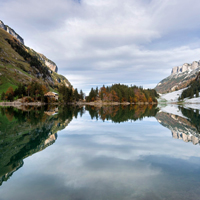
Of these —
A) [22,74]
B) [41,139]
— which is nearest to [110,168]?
[41,139]

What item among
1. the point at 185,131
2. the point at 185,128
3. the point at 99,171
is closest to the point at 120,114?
the point at 185,128

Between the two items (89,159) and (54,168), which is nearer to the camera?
(54,168)

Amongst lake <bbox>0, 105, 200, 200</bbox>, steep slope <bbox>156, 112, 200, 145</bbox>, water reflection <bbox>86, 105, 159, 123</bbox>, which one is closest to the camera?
lake <bbox>0, 105, 200, 200</bbox>

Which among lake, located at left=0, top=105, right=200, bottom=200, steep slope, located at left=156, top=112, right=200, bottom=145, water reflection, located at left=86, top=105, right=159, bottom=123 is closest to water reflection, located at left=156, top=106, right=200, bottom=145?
steep slope, located at left=156, top=112, right=200, bottom=145

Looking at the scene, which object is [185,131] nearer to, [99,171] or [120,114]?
[99,171]

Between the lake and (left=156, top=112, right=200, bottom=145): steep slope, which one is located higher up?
(left=156, top=112, right=200, bottom=145): steep slope

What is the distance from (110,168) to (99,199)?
3.57 metres

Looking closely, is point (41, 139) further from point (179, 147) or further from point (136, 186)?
point (179, 147)

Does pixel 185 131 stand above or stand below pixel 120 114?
below

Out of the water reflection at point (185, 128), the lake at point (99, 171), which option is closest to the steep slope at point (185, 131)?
the water reflection at point (185, 128)

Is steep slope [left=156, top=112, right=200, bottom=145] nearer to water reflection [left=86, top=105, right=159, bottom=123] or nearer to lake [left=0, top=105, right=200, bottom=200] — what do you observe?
lake [left=0, top=105, right=200, bottom=200]

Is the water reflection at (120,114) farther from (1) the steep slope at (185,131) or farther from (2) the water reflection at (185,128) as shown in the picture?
(1) the steep slope at (185,131)

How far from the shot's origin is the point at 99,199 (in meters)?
6.84

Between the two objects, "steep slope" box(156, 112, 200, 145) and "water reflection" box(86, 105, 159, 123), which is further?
"water reflection" box(86, 105, 159, 123)
